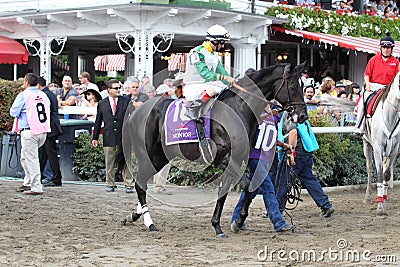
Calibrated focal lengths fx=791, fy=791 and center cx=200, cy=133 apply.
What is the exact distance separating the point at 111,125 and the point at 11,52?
335 inches

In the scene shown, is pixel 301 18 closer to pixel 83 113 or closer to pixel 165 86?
pixel 83 113

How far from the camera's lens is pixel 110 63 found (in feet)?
105

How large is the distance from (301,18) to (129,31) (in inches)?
227

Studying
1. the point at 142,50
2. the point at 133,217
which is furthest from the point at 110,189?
the point at 142,50

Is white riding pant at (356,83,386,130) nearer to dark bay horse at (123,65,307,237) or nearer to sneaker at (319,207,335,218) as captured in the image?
sneaker at (319,207,335,218)

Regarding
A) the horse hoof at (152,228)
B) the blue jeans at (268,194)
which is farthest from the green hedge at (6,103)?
the blue jeans at (268,194)

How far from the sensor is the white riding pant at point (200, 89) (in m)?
8.91

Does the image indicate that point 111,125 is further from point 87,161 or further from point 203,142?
point 203,142

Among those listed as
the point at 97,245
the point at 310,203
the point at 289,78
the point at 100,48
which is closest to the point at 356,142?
the point at 310,203

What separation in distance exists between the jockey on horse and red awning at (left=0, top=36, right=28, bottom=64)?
40.2 ft

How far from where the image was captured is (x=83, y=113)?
14953 mm

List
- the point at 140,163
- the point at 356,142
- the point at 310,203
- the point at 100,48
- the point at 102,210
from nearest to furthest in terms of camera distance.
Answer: the point at 140,163
the point at 102,210
the point at 310,203
the point at 356,142
the point at 100,48

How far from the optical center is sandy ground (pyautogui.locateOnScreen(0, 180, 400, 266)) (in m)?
7.52

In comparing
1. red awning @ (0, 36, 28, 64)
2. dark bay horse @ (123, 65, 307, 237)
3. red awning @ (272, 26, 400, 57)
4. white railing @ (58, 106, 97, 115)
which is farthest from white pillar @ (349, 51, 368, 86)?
dark bay horse @ (123, 65, 307, 237)
